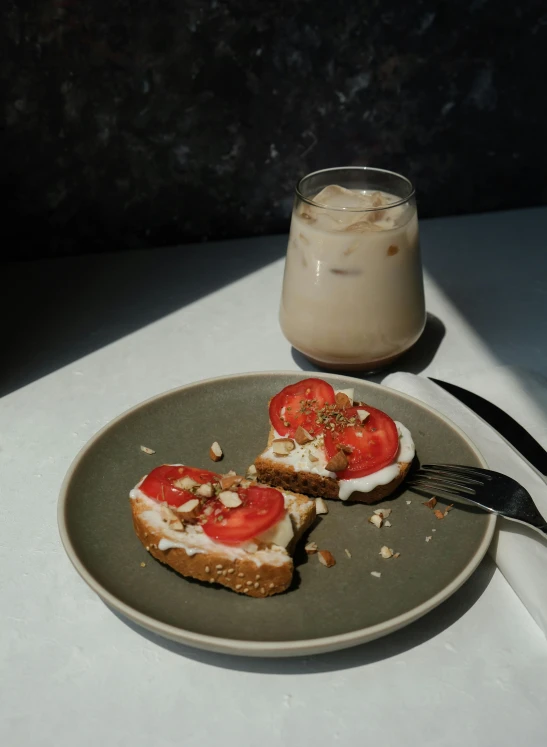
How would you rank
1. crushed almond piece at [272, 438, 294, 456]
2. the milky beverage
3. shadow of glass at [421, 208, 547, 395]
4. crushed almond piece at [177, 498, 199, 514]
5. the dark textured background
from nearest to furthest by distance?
crushed almond piece at [177, 498, 199, 514] → crushed almond piece at [272, 438, 294, 456] → the milky beverage → shadow of glass at [421, 208, 547, 395] → the dark textured background

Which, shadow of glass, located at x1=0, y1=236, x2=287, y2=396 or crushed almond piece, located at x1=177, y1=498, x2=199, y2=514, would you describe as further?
shadow of glass, located at x1=0, y1=236, x2=287, y2=396

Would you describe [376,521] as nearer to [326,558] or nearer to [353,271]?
[326,558]

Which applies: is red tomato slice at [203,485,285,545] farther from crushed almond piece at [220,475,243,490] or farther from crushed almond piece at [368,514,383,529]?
crushed almond piece at [368,514,383,529]

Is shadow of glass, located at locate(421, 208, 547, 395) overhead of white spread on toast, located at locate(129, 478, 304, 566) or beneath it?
beneath

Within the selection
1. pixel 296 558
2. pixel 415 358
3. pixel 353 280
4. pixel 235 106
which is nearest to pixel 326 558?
pixel 296 558

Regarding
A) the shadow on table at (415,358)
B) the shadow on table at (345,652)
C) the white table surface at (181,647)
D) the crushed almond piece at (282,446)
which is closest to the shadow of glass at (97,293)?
the white table surface at (181,647)

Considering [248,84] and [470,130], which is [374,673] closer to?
[248,84]

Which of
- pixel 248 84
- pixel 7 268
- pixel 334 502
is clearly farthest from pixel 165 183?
pixel 334 502

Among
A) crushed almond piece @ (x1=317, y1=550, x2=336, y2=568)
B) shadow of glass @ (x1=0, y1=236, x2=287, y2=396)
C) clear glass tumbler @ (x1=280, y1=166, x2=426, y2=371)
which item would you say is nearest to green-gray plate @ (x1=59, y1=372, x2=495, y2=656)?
crushed almond piece @ (x1=317, y1=550, x2=336, y2=568)
